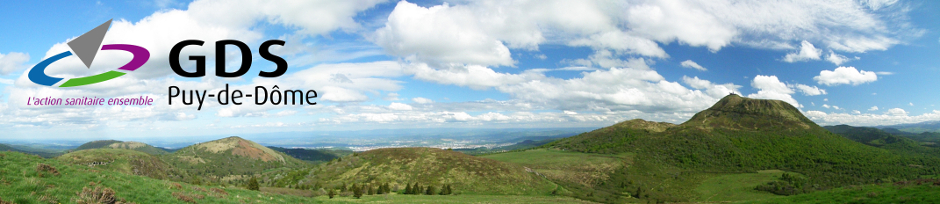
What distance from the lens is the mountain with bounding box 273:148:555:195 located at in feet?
276

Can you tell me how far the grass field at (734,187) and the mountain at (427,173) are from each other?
58.2m

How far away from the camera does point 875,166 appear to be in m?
140

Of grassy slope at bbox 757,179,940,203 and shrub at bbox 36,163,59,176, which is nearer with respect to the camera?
Result: shrub at bbox 36,163,59,176

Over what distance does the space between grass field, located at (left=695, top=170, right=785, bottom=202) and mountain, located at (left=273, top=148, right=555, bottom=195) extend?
5825 centimetres

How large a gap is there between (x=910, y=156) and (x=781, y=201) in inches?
7158

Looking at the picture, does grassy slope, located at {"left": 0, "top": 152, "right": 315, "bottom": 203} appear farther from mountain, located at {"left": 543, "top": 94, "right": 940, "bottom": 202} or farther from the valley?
mountain, located at {"left": 543, "top": 94, "right": 940, "bottom": 202}

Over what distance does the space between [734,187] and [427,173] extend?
104911 mm

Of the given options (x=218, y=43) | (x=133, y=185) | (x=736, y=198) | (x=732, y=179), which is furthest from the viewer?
(x=732, y=179)

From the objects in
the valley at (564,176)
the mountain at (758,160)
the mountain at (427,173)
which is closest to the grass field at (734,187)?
the valley at (564,176)

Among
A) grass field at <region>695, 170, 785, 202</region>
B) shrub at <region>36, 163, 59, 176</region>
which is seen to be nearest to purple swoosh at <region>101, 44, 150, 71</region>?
shrub at <region>36, 163, 59, 176</region>

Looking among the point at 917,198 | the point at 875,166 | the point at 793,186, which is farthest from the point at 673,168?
the point at 917,198

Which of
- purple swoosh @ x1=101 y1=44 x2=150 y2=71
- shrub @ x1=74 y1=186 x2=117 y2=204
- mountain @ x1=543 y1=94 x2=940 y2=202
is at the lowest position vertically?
mountain @ x1=543 y1=94 x2=940 y2=202

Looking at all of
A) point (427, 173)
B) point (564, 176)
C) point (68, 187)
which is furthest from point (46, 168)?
point (564, 176)

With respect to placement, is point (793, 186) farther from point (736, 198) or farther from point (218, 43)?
point (218, 43)
